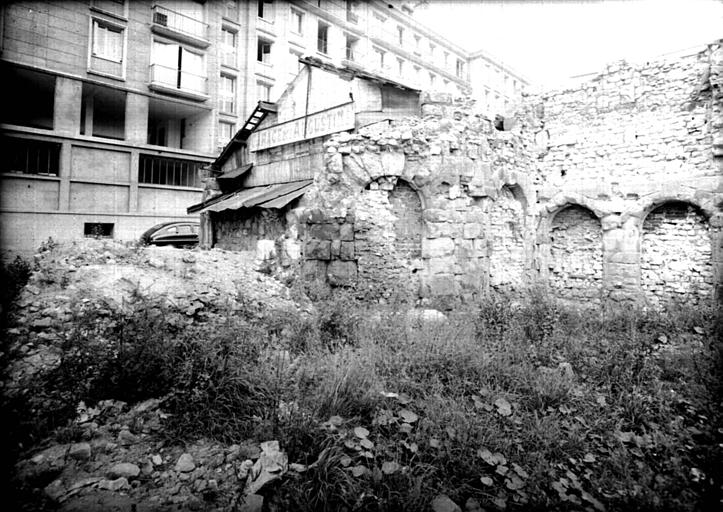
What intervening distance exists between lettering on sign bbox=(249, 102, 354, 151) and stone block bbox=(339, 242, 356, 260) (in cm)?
328

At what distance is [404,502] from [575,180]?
34.2 feet

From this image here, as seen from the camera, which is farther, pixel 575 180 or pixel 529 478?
pixel 575 180

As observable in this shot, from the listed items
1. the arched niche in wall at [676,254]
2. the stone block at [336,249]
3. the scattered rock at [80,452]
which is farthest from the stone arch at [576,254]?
the scattered rock at [80,452]

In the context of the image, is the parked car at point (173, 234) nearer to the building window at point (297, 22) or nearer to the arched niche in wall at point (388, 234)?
the arched niche in wall at point (388, 234)

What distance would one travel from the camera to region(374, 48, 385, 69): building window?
23666 millimetres

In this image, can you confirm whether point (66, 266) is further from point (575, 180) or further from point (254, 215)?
point (575, 180)

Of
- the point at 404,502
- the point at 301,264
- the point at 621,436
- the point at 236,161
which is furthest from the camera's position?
the point at 236,161

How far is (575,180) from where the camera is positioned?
1050 centimetres

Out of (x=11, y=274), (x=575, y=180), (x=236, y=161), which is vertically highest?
(x=236, y=161)

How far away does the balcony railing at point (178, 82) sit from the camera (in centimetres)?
1831

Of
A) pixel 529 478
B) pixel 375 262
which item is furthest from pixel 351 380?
pixel 375 262

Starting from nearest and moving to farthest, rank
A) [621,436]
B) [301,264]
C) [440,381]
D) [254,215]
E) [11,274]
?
1. [621,436]
2. [440,381]
3. [11,274]
4. [301,264]
5. [254,215]

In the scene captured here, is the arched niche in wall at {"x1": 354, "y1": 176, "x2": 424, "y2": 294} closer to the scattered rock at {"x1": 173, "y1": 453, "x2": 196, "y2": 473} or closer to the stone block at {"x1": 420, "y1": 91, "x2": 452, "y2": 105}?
the stone block at {"x1": 420, "y1": 91, "x2": 452, "y2": 105}

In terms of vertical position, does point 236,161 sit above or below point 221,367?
above
